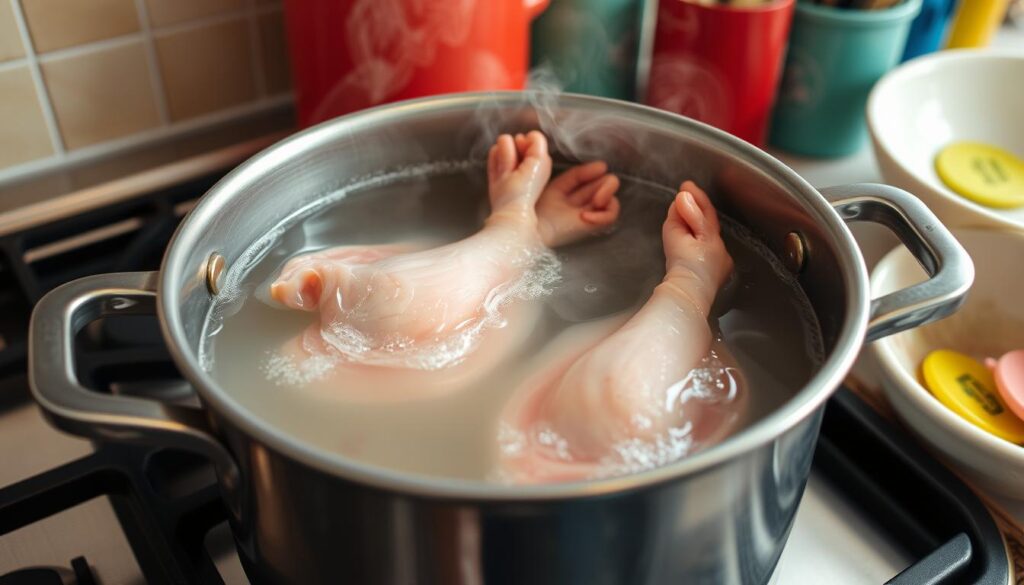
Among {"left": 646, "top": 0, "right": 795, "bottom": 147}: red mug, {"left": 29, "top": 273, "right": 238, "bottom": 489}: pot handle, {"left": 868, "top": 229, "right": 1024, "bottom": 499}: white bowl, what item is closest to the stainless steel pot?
{"left": 29, "top": 273, "right": 238, "bottom": 489}: pot handle

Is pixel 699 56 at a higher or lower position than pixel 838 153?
higher

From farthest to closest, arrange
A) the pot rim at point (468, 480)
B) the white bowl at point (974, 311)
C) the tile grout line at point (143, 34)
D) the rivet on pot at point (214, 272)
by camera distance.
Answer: the tile grout line at point (143, 34), the white bowl at point (974, 311), the rivet on pot at point (214, 272), the pot rim at point (468, 480)

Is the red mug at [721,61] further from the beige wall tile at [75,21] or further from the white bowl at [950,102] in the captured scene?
the beige wall tile at [75,21]

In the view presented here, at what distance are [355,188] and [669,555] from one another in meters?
0.42

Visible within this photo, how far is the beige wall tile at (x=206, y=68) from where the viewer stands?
2.92 ft

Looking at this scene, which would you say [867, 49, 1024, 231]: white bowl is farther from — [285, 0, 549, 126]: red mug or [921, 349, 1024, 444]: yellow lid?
[285, 0, 549, 126]: red mug

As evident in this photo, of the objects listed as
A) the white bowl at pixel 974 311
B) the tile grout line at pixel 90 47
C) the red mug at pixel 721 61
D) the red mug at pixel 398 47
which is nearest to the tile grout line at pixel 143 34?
the tile grout line at pixel 90 47

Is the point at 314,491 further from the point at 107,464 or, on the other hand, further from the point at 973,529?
the point at 973,529

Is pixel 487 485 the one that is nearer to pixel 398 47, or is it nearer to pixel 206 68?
pixel 398 47

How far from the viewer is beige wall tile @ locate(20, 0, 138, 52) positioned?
31.3 inches

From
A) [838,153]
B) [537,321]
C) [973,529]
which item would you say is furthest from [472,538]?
[838,153]

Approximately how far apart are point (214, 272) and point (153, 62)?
0.36 metres

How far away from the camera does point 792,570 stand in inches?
24.7

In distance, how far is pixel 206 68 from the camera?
0.92m
